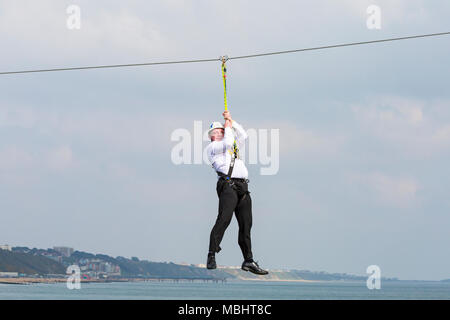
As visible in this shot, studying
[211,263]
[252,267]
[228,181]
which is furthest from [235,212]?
[211,263]

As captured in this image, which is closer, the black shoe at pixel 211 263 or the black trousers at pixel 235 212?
the black shoe at pixel 211 263

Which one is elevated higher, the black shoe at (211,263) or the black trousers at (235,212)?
the black trousers at (235,212)

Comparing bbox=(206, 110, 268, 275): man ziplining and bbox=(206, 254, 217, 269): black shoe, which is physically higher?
bbox=(206, 110, 268, 275): man ziplining

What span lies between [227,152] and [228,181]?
59cm

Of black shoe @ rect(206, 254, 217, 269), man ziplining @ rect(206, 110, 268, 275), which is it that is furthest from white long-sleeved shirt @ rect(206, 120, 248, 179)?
black shoe @ rect(206, 254, 217, 269)

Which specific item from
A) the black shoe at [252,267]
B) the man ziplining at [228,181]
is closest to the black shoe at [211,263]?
the man ziplining at [228,181]

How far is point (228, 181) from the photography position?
13891 millimetres

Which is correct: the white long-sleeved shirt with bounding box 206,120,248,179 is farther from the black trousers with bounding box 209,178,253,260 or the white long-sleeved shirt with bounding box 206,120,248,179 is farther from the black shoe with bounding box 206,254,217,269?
the black shoe with bounding box 206,254,217,269

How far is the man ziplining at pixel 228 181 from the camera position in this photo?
13.7 m

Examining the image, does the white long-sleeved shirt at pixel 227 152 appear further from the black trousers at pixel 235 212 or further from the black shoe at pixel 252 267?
the black shoe at pixel 252 267

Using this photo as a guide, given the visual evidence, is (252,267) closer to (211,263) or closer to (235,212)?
(211,263)

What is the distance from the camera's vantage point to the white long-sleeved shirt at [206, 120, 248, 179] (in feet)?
44.5
